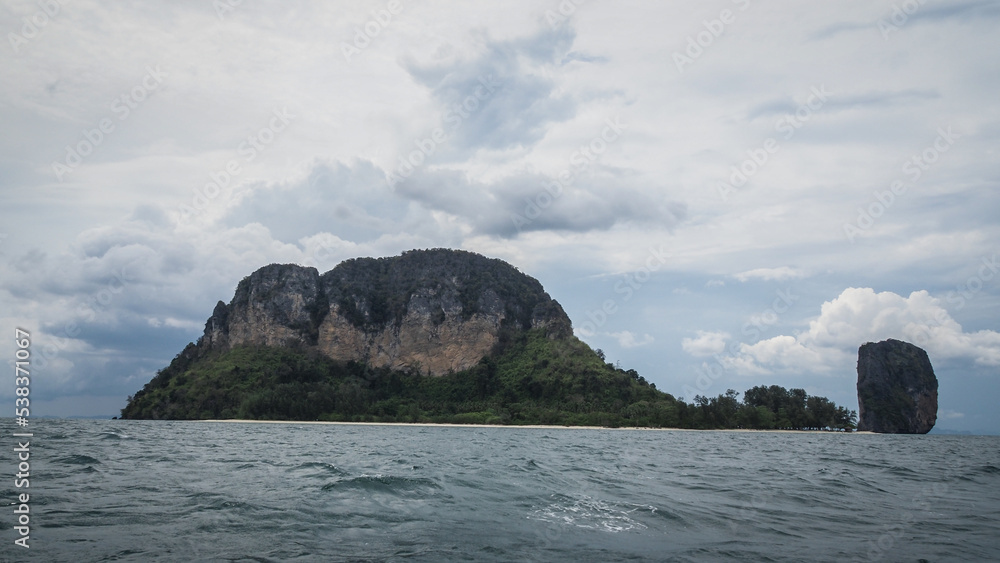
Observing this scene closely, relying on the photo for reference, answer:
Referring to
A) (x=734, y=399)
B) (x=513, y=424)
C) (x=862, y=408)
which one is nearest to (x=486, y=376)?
(x=513, y=424)

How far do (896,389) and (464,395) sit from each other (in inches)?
4772

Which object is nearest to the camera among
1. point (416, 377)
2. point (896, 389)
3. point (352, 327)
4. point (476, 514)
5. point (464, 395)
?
point (476, 514)

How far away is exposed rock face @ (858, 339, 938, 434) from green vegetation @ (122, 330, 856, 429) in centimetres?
1074

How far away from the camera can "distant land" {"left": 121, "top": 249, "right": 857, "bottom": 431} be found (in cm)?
14712

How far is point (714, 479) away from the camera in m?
28.1

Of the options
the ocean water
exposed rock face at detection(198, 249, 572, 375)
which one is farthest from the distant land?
the ocean water

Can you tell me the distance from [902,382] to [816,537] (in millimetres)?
180678

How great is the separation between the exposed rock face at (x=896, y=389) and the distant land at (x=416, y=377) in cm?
654

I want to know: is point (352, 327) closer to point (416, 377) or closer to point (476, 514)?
point (416, 377)

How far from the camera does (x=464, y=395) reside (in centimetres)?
17638

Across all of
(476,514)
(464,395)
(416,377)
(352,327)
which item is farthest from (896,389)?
(476,514)

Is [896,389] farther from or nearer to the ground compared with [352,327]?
nearer to the ground

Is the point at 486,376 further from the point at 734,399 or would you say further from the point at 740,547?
the point at 740,547

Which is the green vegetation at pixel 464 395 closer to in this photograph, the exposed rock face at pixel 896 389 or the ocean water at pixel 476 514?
the exposed rock face at pixel 896 389
